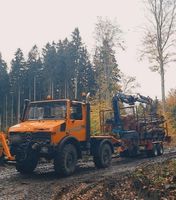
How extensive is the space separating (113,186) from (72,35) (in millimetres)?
43820

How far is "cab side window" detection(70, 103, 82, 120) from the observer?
13.8 m

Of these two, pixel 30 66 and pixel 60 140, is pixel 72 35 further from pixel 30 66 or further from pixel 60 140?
pixel 60 140

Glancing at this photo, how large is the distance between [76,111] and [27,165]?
2822 mm

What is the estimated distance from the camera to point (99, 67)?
40.2 meters

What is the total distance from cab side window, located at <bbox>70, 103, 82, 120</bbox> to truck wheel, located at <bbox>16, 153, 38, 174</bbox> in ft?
6.99

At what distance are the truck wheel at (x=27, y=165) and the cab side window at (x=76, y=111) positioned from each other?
213 cm

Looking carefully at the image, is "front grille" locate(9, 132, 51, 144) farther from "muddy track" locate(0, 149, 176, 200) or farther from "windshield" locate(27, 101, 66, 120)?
"muddy track" locate(0, 149, 176, 200)

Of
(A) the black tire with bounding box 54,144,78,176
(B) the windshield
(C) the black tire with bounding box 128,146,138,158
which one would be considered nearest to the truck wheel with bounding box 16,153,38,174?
(A) the black tire with bounding box 54,144,78,176

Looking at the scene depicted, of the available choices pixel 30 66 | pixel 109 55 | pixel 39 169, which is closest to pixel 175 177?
pixel 39 169

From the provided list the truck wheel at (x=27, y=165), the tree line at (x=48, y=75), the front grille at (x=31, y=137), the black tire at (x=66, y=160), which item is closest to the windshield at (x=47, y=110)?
the front grille at (x=31, y=137)

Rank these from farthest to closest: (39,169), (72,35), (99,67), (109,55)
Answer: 1. (72,35)
2. (99,67)
3. (109,55)
4. (39,169)

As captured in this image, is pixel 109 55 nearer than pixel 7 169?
No

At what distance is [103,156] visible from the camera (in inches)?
594

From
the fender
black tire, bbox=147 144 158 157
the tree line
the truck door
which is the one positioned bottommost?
black tire, bbox=147 144 158 157
